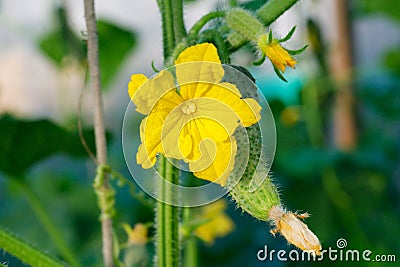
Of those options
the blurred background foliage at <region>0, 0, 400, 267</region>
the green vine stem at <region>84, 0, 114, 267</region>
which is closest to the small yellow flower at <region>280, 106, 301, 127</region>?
the blurred background foliage at <region>0, 0, 400, 267</region>

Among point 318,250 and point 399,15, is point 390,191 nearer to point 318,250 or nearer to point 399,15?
point 399,15

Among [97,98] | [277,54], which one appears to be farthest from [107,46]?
[277,54]

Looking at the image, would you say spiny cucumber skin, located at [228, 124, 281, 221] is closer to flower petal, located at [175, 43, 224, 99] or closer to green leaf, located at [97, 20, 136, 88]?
flower petal, located at [175, 43, 224, 99]

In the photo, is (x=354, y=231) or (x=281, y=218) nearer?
(x=281, y=218)

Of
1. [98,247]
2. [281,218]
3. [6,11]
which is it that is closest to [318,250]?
A: [281,218]

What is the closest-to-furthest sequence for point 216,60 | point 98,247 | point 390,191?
1. point 216,60
2. point 98,247
3. point 390,191

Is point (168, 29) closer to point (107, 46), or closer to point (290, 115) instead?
point (107, 46)
